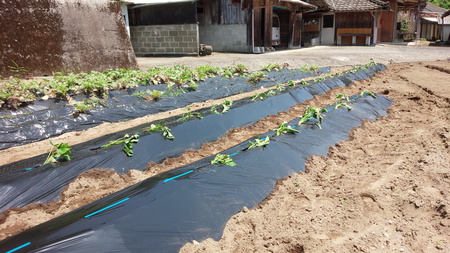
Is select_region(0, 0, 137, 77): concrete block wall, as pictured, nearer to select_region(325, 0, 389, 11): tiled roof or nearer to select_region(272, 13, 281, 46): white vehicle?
select_region(272, 13, 281, 46): white vehicle

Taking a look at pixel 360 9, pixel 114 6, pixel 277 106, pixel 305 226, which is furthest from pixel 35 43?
pixel 360 9

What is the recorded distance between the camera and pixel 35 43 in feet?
24.7

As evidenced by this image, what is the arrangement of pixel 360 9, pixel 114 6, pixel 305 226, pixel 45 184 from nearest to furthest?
pixel 305 226 → pixel 45 184 → pixel 114 6 → pixel 360 9

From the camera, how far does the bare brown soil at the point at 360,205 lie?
88.0 inches

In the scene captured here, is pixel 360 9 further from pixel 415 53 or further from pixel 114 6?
pixel 114 6

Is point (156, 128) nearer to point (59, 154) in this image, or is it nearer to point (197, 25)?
point (59, 154)

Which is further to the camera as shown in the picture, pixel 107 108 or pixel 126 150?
pixel 107 108

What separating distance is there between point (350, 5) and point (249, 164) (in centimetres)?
2233

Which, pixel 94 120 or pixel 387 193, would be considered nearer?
pixel 387 193

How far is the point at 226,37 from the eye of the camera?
1669cm

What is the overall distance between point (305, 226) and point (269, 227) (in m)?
0.28

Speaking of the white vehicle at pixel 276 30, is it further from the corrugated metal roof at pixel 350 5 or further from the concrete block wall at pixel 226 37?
the concrete block wall at pixel 226 37

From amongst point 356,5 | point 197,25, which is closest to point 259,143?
point 197,25

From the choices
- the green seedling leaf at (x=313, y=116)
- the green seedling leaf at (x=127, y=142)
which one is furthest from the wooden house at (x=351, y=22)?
the green seedling leaf at (x=127, y=142)
